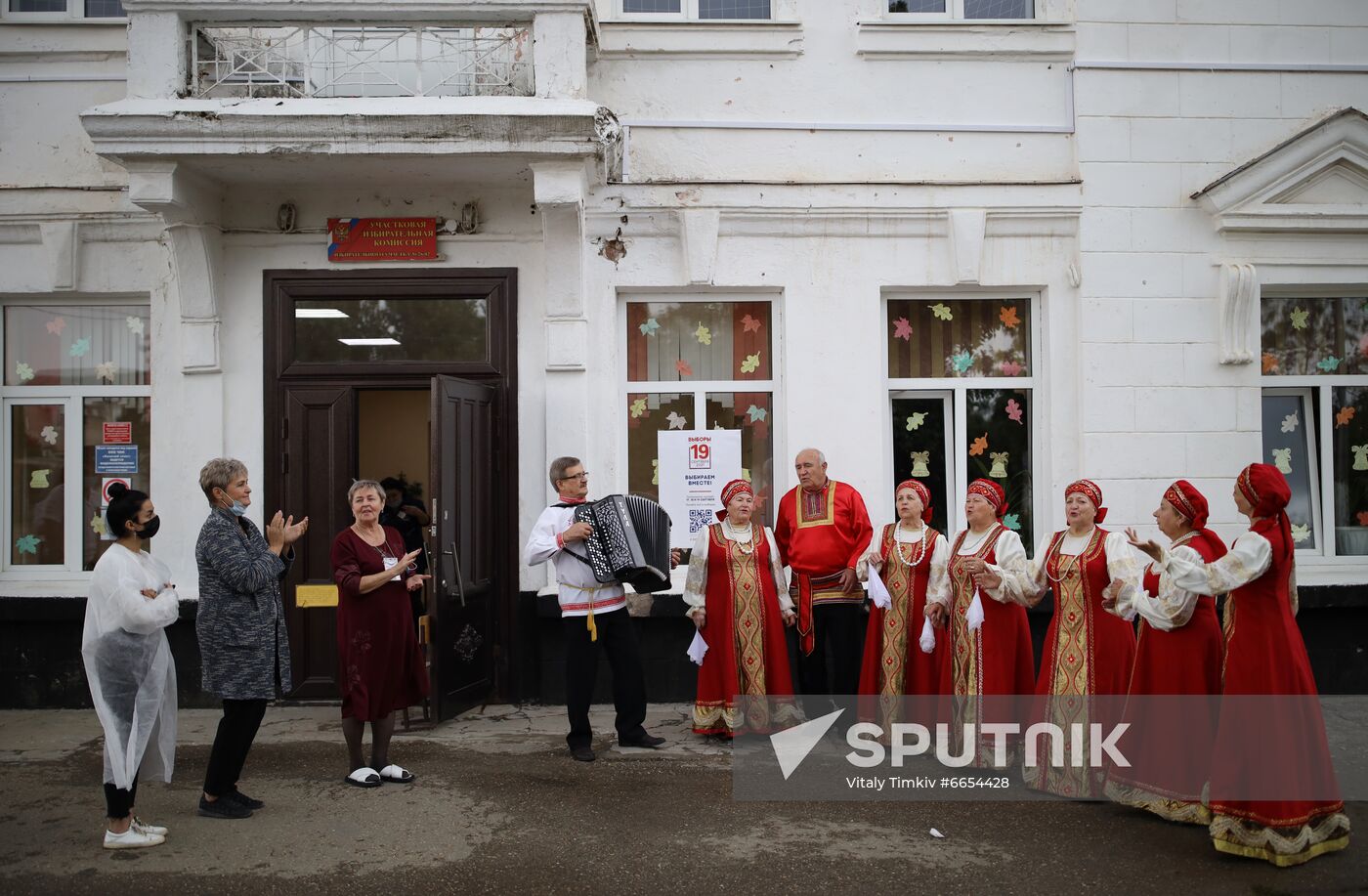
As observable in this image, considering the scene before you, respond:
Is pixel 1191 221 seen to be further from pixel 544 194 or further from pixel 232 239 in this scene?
pixel 232 239

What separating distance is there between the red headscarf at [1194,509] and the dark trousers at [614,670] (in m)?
3.12

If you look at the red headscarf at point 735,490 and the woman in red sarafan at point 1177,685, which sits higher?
the red headscarf at point 735,490

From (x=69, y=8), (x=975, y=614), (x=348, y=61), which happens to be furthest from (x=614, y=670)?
(x=69, y=8)

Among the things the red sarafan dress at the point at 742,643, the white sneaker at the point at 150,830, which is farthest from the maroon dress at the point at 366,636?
the red sarafan dress at the point at 742,643

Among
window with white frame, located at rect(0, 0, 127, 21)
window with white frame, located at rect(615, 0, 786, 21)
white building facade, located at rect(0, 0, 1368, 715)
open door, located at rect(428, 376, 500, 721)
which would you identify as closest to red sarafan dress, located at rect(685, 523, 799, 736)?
white building facade, located at rect(0, 0, 1368, 715)

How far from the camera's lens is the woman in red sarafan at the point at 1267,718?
4.77 m

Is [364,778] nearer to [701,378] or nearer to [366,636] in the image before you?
[366,636]

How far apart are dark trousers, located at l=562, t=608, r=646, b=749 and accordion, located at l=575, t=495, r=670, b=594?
283 millimetres

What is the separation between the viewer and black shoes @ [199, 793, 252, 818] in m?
5.48

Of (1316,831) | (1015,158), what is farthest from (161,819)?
(1015,158)

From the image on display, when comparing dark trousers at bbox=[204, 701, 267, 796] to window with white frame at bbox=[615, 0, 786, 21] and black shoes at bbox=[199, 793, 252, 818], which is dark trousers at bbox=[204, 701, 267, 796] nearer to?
black shoes at bbox=[199, 793, 252, 818]

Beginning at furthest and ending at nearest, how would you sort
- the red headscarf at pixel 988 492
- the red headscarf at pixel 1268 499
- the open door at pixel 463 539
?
the open door at pixel 463 539, the red headscarf at pixel 988 492, the red headscarf at pixel 1268 499

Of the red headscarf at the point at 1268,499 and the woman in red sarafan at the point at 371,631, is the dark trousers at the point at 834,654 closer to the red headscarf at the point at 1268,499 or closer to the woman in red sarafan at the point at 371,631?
A: the woman in red sarafan at the point at 371,631

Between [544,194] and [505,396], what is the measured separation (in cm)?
150
